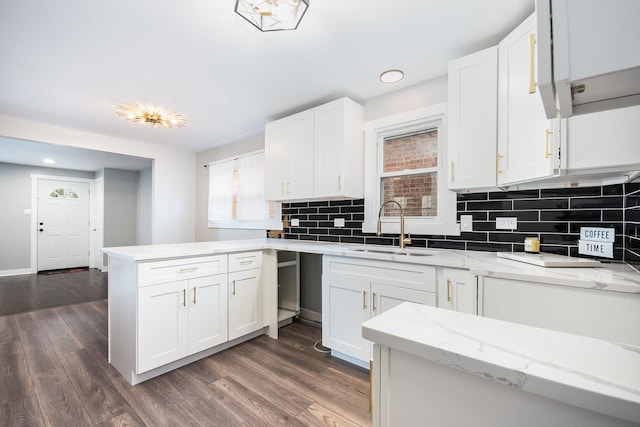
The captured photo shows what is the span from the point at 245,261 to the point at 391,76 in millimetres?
2068

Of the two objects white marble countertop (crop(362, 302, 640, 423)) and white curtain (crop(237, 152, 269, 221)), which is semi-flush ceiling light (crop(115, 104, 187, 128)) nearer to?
white curtain (crop(237, 152, 269, 221))

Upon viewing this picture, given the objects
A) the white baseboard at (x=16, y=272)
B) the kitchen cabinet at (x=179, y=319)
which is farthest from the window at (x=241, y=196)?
the white baseboard at (x=16, y=272)

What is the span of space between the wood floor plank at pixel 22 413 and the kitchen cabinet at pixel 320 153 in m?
2.32

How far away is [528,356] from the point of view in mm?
499

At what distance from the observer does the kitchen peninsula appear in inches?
76.6

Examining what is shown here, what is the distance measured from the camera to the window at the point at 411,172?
2.35 metres

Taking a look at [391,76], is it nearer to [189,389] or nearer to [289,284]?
[289,284]

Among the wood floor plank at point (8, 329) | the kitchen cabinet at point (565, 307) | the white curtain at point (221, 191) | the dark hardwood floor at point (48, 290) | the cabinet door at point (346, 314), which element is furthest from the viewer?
the white curtain at point (221, 191)

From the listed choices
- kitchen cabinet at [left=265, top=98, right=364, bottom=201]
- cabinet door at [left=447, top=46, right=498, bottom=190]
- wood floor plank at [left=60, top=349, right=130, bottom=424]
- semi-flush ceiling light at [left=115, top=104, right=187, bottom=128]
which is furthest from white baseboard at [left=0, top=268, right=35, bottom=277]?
cabinet door at [left=447, top=46, right=498, bottom=190]

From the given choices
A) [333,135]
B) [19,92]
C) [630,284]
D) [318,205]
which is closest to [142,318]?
[318,205]

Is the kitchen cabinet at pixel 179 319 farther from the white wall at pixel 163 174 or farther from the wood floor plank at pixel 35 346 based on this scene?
the white wall at pixel 163 174

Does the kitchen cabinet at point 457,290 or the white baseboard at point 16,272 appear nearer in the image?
the kitchen cabinet at point 457,290

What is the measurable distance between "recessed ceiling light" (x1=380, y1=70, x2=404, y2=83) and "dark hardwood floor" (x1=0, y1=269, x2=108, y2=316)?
481 centimetres

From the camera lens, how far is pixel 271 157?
3156 mm
